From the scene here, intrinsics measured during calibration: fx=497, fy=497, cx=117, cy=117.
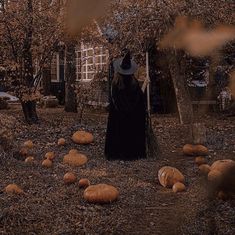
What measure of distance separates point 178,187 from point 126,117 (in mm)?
1942

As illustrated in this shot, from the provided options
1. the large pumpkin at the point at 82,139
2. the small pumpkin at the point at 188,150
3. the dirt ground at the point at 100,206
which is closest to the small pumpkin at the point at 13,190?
the dirt ground at the point at 100,206

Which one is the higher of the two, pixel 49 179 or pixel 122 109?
pixel 122 109

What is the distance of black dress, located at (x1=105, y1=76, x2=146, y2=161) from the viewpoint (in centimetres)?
662

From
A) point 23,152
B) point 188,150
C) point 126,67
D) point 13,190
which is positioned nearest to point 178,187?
point 13,190

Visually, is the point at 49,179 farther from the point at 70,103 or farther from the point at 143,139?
the point at 70,103

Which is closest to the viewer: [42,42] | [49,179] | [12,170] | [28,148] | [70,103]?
[49,179]

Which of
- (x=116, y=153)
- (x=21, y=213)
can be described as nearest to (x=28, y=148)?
(x=116, y=153)

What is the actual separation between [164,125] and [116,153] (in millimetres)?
4322

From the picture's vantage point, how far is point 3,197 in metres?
4.75

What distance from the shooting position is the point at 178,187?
16.6 ft

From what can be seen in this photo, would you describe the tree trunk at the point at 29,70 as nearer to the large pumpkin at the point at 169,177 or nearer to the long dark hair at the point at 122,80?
the long dark hair at the point at 122,80

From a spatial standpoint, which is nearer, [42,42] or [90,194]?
[90,194]

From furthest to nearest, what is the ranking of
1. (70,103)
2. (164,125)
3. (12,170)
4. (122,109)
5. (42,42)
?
(70,103) → (164,125) → (42,42) → (122,109) → (12,170)

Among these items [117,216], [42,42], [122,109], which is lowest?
[117,216]
